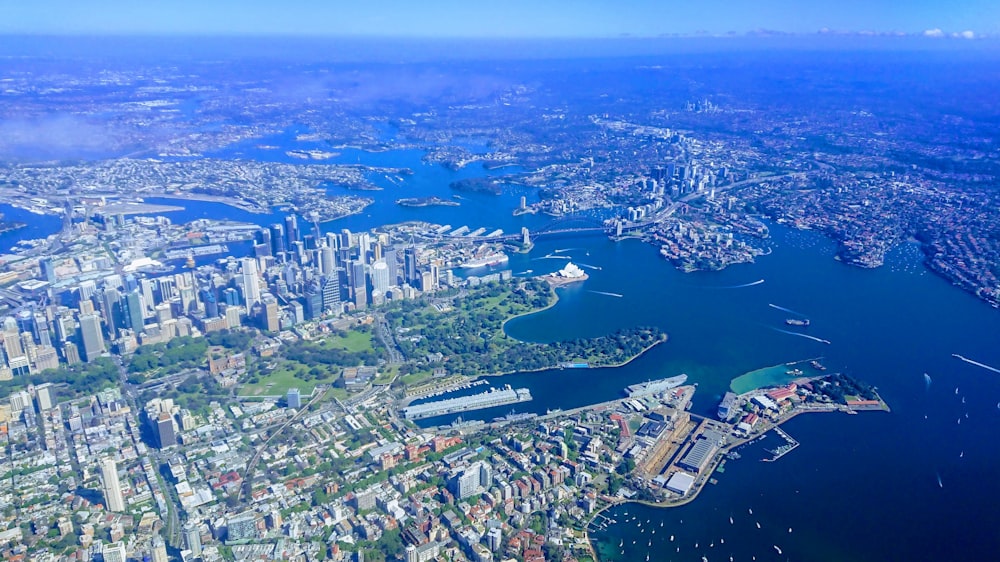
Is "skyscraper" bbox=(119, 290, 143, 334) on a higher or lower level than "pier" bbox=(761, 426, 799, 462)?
higher

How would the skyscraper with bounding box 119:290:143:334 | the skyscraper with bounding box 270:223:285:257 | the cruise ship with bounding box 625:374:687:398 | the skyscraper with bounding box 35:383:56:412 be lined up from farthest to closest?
the skyscraper with bounding box 270:223:285:257
the skyscraper with bounding box 119:290:143:334
the cruise ship with bounding box 625:374:687:398
the skyscraper with bounding box 35:383:56:412

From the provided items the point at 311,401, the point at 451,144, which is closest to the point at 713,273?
the point at 311,401

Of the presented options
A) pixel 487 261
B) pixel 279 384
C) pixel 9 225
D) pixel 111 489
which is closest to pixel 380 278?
pixel 487 261

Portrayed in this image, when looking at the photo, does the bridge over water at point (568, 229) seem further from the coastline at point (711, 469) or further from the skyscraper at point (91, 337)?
the coastline at point (711, 469)

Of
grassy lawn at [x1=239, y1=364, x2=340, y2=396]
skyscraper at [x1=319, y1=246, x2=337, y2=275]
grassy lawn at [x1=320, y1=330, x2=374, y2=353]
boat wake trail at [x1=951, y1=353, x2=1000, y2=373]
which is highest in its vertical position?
skyscraper at [x1=319, y1=246, x2=337, y2=275]

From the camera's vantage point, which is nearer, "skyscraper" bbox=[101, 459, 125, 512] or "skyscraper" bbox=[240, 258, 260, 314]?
"skyscraper" bbox=[101, 459, 125, 512]

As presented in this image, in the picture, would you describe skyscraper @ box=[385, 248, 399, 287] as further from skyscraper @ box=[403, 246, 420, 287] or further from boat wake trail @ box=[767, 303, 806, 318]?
boat wake trail @ box=[767, 303, 806, 318]

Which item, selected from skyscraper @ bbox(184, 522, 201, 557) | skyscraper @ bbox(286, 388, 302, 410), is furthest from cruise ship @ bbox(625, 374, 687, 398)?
skyscraper @ bbox(184, 522, 201, 557)

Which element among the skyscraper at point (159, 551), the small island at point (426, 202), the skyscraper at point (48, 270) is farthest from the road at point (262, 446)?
the small island at point (426, 202)
